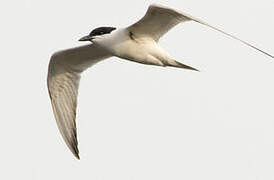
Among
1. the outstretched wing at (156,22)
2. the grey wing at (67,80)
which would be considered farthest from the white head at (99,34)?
the grey wing at (67,80)

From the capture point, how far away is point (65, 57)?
12.1m

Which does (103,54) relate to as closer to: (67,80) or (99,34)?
(67,80)

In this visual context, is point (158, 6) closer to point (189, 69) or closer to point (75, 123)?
point (189, 69)

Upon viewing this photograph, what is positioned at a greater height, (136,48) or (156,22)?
(156,22)

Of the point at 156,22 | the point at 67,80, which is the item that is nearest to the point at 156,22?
the point at 156,22

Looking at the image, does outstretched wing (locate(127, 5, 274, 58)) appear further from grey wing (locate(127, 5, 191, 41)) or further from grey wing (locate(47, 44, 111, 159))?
grey wing (locate(47, 44, 111, 159))

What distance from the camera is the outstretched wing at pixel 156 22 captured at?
32.5 ft

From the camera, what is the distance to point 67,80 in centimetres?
1224

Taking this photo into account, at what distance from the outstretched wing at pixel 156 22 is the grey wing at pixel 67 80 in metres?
1.46

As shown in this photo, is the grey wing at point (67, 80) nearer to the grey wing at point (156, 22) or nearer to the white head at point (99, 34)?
the white head at point (99, 34)

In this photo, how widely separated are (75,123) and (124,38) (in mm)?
2066

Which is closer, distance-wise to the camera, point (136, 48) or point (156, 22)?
point (156, 22)

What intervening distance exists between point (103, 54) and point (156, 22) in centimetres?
222

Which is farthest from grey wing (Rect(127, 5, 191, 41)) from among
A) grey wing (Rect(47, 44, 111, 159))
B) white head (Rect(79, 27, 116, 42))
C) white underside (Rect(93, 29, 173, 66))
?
grey wing (Rect(47, 44, 111, 159))
